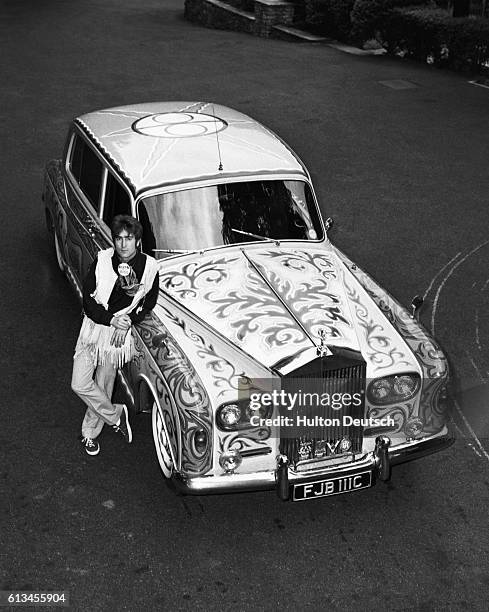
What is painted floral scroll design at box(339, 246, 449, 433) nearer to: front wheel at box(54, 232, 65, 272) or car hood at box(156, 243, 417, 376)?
car hood at box(156, 243, 417, 376)

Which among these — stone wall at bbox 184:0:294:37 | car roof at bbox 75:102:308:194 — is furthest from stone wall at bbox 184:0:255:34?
car roof at bbox 75:102:308:194

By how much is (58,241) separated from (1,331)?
122 cm

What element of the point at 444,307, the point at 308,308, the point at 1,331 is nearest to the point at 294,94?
the point at 444,307

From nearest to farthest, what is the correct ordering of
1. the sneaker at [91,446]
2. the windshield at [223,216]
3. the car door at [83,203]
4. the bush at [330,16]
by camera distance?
1. the sneaker at [91,446]
2. the windshield at [223,216]
3. the car door at [83,203]
4. the bush at [330,16]

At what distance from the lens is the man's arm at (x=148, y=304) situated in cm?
591

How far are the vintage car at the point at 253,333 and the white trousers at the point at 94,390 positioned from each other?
0.17 metres

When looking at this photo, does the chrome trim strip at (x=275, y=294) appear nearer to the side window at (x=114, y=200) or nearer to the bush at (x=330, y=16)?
the side window at (x=114, y=200)

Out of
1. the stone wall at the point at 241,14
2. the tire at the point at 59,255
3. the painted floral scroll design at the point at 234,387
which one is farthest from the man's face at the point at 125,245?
the stone wall at the point at 241,14

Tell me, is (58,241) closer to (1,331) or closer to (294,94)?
(1,331)

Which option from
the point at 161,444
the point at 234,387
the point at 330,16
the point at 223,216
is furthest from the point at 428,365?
the point at 330,16

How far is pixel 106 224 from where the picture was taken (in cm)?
715

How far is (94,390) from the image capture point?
603cm

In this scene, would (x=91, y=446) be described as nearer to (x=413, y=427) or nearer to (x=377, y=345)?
(x=377, y=345)

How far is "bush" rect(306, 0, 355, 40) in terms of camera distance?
2225 centimetres
